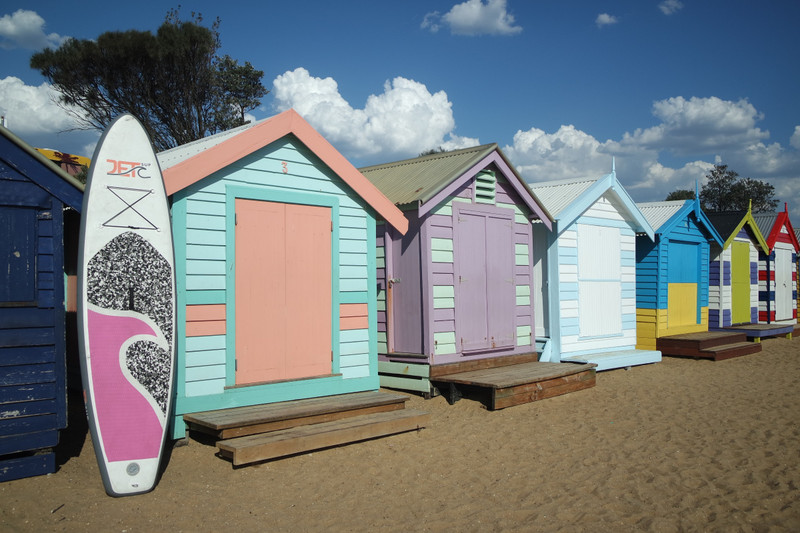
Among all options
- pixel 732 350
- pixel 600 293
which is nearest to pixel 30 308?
pixel 600 293

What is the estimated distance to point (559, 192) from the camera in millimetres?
11820

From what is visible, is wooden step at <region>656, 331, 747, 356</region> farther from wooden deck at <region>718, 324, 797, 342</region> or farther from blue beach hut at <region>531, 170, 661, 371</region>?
wooden deck at <region>718, 324, 797, 342</region>

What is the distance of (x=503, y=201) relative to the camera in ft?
32.8

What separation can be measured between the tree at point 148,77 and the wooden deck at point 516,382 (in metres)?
15.4

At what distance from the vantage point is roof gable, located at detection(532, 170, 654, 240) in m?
10.9

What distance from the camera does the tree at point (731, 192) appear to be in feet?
131

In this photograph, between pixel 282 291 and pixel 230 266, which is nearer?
pixel 230 266

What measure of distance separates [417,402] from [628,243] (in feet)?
20.9

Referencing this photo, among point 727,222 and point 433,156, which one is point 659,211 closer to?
point 727,222

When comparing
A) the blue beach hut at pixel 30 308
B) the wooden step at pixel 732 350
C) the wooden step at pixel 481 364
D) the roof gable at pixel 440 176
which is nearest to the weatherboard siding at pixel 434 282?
the wooden step at pixel 481 364

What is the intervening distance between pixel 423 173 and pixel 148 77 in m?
14.0

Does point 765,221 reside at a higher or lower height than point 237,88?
lower

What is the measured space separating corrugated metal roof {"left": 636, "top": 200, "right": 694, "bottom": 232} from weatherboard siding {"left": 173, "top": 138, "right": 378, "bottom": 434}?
8137 millimetres

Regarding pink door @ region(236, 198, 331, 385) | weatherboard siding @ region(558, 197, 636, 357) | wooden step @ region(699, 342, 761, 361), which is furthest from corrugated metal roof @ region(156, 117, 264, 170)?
wooden step @ region(699, 342, 761, 361)
